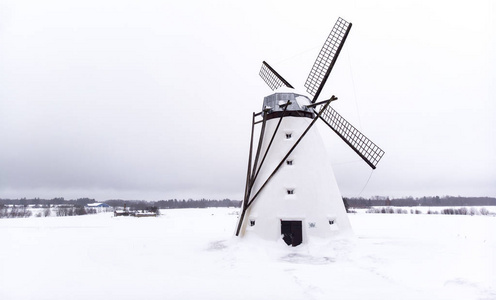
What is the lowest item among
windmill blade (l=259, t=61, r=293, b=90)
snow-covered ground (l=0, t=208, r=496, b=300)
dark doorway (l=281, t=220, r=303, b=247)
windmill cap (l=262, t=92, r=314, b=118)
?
snow-covered ground (l=0, t=208, r=496, b=300)

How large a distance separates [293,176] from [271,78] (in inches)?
270

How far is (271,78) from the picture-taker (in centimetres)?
1755

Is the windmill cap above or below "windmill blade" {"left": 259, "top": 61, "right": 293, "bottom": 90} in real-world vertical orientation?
below

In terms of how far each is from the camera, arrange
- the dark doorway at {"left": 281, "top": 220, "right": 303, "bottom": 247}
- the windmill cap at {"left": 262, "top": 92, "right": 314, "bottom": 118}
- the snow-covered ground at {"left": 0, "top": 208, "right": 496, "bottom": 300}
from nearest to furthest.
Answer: the snow-covered ground at {"left": 0, "top": 208, "right": 496, "bottom": 300} < the dark doorway at {"left": 281, "top": 220, "right": 303, "bottom": 247} < the windmill cap at {"left": 262, "top": 92, "right": 314, "bottom": 118}

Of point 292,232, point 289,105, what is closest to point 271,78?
point 289,105

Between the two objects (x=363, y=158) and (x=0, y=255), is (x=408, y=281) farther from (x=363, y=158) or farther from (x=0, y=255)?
(x=0, y=255)

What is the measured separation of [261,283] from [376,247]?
25.0 ft

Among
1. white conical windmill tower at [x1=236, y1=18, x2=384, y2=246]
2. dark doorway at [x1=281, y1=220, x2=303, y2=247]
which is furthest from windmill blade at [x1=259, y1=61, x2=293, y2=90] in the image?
dark doorway at [x1=281, y1=220, x2=303, y2=247]

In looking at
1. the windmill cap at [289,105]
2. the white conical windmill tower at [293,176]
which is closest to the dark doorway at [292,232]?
the white conical windmill tower at [293,176]

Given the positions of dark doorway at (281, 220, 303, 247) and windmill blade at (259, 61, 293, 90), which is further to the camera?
windmill blade at (259, 61, 293, 90)

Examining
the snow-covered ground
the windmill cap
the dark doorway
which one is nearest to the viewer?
the snow-covered ground

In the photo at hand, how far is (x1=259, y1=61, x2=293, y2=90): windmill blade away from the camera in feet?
54.6

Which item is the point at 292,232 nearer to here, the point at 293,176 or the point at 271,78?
the point at 293,176

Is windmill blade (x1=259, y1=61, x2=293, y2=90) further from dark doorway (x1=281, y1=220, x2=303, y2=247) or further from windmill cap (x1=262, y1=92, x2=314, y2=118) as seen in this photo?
dark doorway (x1=281, y1=220, x2=303, y2=247)
